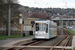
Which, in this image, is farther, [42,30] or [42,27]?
[42,27]

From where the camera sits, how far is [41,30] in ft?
79.1

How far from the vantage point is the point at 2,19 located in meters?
36.7

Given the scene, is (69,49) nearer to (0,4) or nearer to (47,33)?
(47,33)

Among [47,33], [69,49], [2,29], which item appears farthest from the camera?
[2,29]

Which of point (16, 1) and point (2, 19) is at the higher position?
point (16, 1)

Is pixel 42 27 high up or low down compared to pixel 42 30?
up

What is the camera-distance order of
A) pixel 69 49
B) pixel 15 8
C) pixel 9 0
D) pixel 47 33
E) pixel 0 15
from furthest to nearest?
pixel 15 8, pixel 9 0, pixel 0 15, pixel 47 33, pixel 69 49

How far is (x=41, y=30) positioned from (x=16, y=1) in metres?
17.3

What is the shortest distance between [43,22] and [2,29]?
918 inches

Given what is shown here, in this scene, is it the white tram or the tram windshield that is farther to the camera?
the tram windshield

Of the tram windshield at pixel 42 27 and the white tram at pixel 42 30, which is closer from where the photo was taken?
the white tram at pixel 42 30

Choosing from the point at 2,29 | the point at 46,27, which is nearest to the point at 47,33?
the point at 46,27

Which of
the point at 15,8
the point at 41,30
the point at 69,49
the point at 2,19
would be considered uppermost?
the point at 15,8

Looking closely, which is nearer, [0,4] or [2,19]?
[0,4]
